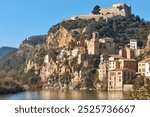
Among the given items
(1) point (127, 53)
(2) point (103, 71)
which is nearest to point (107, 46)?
(1) point (127, 53)

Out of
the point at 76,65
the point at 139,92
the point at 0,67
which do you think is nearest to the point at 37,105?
the point at 139,92

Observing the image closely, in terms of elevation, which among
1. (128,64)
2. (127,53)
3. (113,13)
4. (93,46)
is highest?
(113,13)

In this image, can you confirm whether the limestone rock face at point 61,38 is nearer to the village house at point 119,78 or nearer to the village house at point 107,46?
the village house at point 107,46

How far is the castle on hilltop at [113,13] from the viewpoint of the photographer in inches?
591

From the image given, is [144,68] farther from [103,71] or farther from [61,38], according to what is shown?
[61,38]

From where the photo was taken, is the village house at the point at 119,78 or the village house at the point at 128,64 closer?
the village house at the point at 119,78

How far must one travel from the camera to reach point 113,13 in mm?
15328

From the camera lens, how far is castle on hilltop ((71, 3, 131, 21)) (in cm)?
1500

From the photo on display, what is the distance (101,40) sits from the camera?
13055mm

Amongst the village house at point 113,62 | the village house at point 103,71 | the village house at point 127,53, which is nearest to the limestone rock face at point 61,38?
the village house at point 127,53

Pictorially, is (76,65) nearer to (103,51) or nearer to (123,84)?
(103,51)

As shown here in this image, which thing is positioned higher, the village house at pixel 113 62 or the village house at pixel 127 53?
A: the village house at pixel 127 53

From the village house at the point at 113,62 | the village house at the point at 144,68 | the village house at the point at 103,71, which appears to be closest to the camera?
the village house at the point at 144,68

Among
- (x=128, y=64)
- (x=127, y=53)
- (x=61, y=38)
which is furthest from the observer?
(x=61, y=38)
